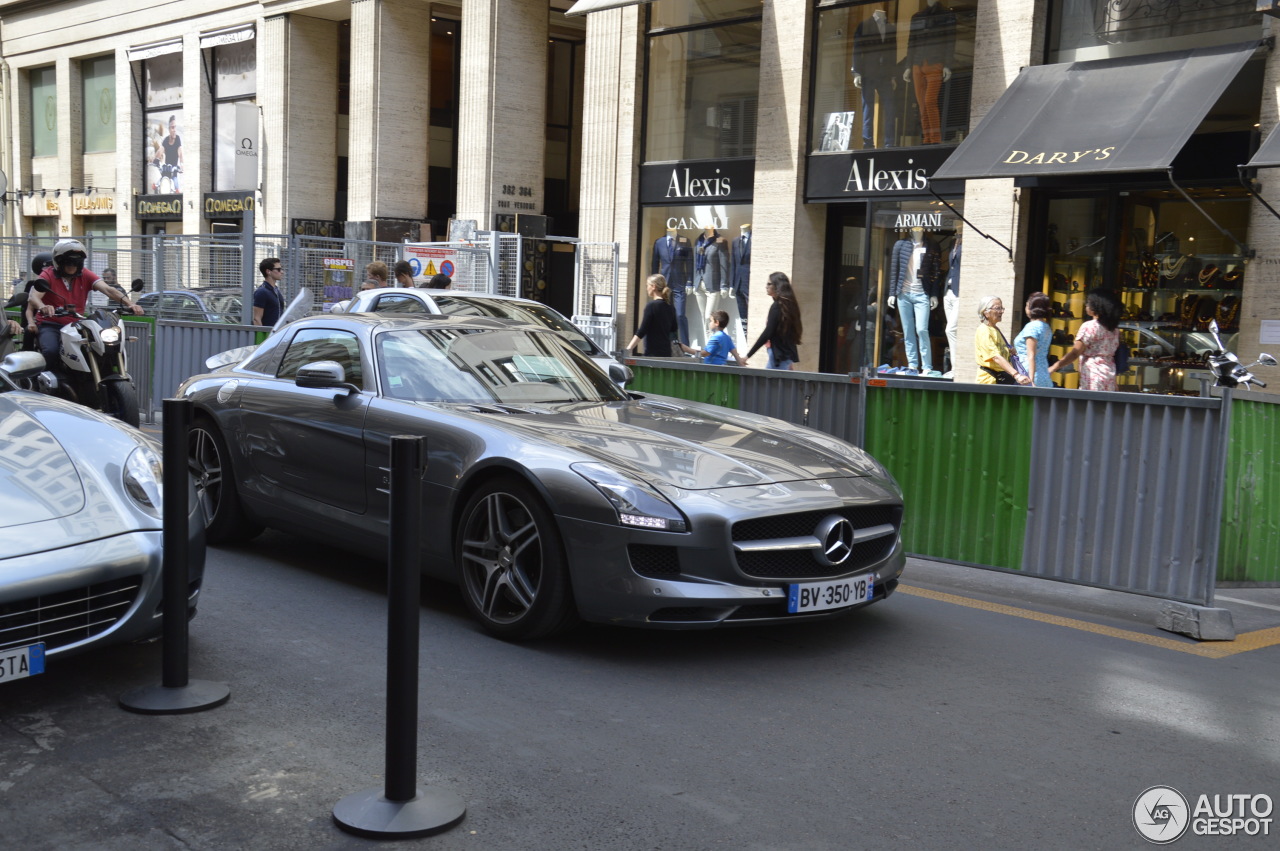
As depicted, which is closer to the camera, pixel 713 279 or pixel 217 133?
pixel 713 279

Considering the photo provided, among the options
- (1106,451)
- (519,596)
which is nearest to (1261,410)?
(1106,451)

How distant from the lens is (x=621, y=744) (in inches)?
168

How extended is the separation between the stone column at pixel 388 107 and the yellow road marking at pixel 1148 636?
2086 cm

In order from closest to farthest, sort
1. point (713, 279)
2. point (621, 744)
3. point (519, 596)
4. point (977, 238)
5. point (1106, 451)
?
point (621, 744)
point (519, 596)
point (1106, 451)
point (977, 238)
point (713, 279)

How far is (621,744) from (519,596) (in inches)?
51.1

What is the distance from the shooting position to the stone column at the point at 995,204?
1467cm

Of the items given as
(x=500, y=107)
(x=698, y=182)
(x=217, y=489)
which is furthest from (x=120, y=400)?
(x=500, y=107)

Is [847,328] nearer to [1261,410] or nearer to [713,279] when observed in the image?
[713,279]

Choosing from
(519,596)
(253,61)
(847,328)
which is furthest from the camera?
(253,61)

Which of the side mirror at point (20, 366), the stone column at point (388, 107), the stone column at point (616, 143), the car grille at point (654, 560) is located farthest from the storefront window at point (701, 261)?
the car grille at point (654, 560)

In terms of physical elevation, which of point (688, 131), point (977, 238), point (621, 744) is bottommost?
point (621, 744)

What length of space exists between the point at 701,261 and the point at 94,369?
34.5 ft

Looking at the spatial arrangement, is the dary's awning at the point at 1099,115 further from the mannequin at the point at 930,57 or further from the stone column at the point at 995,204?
the mannequin at the point at 930,57

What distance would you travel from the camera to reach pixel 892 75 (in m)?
16.6
